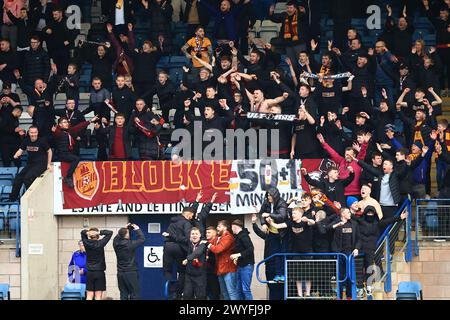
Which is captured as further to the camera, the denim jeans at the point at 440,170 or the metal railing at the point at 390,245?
the denim jeans at the point at 440,170

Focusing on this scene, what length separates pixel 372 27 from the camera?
120 ft

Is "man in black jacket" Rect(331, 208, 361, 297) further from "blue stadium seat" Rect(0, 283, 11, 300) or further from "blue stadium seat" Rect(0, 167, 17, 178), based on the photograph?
"blue stadium seat" Rect(0, 167, 17, 178)

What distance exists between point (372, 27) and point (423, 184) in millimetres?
5808

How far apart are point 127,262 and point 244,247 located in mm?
2111

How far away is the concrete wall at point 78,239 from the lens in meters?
32.7

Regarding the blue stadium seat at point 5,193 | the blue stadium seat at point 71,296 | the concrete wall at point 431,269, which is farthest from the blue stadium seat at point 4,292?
the concrete wall at point 431,269

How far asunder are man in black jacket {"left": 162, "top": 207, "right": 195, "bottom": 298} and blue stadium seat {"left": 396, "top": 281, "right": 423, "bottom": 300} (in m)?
3.78

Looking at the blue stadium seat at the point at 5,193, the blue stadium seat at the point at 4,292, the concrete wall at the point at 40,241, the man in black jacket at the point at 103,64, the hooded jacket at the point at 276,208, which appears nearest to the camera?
the blue stadium seat at the point at 4,292

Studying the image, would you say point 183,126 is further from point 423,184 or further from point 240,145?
point 423,184

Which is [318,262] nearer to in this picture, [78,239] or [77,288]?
[77,288]

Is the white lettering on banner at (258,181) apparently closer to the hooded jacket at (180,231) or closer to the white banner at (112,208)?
the white banner at (112,208)

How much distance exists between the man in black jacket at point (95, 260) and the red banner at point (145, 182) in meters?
1.48
